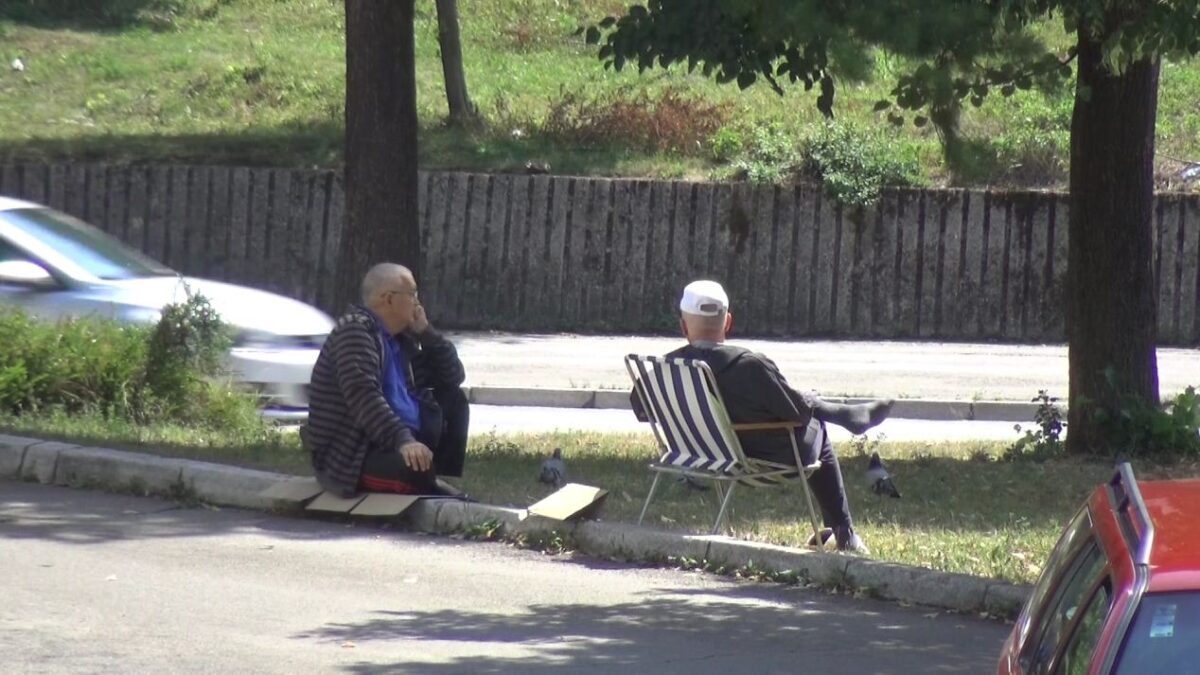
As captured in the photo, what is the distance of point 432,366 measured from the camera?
954 cm

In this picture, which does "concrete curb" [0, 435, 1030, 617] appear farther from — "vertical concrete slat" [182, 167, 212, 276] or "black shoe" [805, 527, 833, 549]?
"vertical concrete slat" [182, 167, 212, 276]

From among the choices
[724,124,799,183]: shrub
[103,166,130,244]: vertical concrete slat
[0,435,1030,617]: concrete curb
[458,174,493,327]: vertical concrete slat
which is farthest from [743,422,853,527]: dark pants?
[103,166,130,244]: vertical concrete slat

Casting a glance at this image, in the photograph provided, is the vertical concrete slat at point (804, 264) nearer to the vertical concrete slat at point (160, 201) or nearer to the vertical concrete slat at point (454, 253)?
the vertical concrete slat at point (454, 253)

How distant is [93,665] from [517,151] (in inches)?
686

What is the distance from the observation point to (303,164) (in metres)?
23.2

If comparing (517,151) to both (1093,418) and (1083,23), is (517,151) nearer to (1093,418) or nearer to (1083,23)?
(1093,418)

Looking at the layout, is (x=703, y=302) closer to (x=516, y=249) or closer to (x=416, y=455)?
(x=416, y=455)

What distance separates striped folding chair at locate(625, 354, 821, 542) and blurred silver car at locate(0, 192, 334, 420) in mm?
4528

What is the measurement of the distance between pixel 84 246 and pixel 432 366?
4910mm

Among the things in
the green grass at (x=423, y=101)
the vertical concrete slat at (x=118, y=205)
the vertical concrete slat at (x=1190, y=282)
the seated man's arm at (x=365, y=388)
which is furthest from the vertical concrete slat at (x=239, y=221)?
the seated man's arm at (x=365, y=388)

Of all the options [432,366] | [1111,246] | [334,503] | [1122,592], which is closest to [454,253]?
[1111,246]

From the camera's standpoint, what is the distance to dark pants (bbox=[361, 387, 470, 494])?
9.06 metres

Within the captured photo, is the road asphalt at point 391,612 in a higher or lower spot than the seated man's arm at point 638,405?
lower

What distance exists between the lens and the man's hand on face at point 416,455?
28.6ft
